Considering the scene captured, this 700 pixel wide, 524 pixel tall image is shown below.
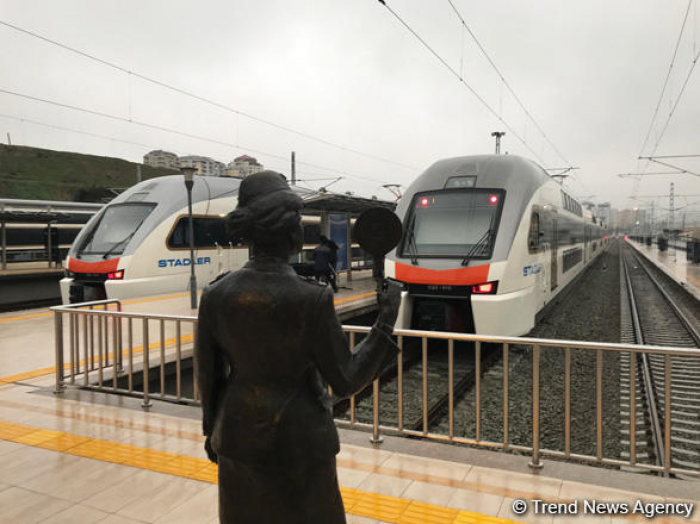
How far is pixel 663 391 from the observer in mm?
7074

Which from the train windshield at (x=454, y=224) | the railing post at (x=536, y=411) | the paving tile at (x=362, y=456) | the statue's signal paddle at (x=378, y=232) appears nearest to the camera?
the statue's signal paddle at (x=378, y=232)

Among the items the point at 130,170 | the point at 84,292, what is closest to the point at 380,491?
the point at 84,292

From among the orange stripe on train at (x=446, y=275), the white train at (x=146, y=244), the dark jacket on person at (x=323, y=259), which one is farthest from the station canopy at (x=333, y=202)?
the orange stripe on train at (x=446, y=275)

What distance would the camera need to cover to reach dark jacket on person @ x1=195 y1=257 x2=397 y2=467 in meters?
1.64

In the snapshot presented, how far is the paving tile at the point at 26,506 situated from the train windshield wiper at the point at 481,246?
6.14 metres

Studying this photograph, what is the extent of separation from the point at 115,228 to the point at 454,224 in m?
8.17

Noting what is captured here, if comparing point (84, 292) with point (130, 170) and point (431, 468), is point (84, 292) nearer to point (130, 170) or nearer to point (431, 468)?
point (431, 468)

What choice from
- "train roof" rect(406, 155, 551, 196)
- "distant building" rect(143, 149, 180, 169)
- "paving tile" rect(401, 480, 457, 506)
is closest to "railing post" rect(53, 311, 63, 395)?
"paving tile" rect(401, 480, 457, 506)

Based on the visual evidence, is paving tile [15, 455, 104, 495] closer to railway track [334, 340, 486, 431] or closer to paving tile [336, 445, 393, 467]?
paving tile [336, 445, 393, 467]

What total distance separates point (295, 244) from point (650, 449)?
16.5ft

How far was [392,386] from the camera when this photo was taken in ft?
23.8

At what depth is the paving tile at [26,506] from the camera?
3.16 metres

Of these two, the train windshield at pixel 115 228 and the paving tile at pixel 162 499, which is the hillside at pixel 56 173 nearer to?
the train windshield at pixel 115 228

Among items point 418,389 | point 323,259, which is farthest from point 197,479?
point 323,259
